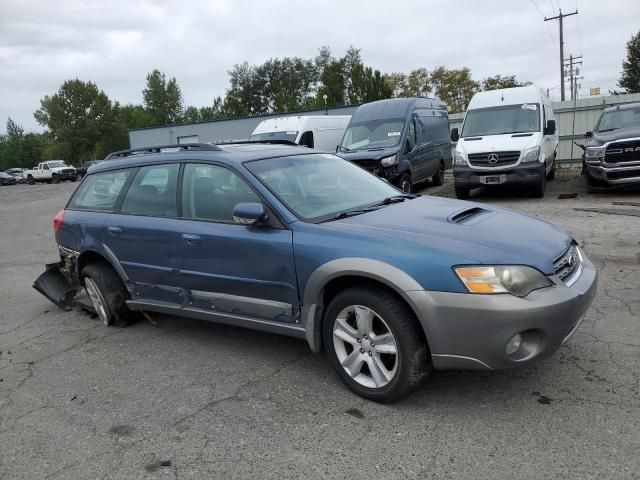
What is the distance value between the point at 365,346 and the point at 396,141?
30.7 ft

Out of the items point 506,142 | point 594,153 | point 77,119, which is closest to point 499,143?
point 506,142

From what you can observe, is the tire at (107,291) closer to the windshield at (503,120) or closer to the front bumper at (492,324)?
the front bumper at (492,324)

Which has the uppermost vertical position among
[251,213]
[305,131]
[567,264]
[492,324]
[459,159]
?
[305,131]

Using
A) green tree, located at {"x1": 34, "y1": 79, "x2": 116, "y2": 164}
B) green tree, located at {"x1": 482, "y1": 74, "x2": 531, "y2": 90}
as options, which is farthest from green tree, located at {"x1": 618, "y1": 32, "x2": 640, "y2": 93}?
green tree, located at {"x1": 34, "y1": 79, "x2": 116, "y2": 164}

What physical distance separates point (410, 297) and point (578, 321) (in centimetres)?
104

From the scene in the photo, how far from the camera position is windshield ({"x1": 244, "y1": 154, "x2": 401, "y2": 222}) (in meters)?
3.72

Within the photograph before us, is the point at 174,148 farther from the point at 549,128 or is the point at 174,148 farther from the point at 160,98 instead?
the point at 160,98

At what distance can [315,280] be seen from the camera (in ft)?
10.7

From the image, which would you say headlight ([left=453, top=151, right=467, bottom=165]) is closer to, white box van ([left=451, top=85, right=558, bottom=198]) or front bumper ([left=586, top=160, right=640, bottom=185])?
white box van ([left=451, top=85, right=558, bottom=198])

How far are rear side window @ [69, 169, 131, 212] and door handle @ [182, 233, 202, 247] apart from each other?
1.17 metres

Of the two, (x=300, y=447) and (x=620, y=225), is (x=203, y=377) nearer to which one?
(x=300, y=447)

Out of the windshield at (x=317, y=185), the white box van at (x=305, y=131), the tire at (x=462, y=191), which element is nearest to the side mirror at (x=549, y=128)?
the tire at (x=462, y=191)

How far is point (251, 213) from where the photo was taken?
3482 millimetres

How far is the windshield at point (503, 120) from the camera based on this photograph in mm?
11539
